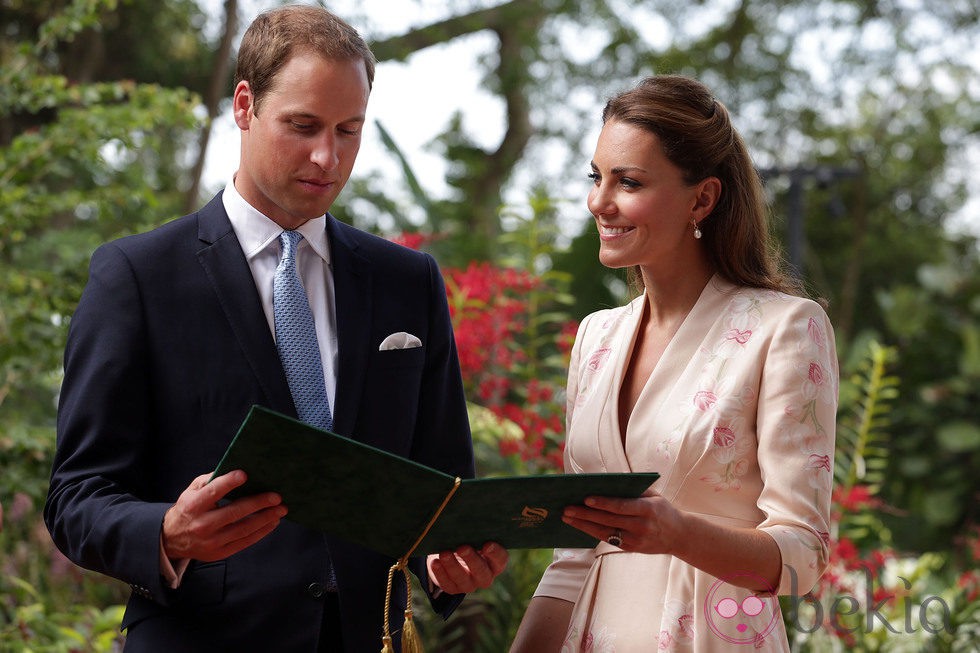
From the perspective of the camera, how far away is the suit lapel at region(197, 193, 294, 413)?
2.19 metres

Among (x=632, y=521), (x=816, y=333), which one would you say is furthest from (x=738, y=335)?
(x=632, y=521)

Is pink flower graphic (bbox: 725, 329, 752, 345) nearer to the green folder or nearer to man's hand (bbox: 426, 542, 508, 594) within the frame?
the green folder

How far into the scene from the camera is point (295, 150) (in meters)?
2.27

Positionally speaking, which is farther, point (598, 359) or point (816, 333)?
point (598, 359)

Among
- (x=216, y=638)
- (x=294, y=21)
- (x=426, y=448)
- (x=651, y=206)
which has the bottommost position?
(x=216, y=638)

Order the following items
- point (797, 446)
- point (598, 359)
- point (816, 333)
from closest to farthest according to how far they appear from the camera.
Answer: point (797, 446)
point (816, 333)
point (598, 359)

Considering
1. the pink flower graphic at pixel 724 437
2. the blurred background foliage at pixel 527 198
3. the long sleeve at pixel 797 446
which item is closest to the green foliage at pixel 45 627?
the blurred background foliage at pixel 527 198

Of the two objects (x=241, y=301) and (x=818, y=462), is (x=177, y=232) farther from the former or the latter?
(x=818, y=462)

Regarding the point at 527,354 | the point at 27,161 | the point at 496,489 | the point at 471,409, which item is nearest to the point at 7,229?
the point at 27,161

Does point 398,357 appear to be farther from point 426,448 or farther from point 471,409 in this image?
point 471,409

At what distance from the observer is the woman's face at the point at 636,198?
2.54 metres

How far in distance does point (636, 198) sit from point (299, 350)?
833mm

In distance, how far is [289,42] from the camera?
231 cm

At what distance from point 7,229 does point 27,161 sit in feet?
0.90
